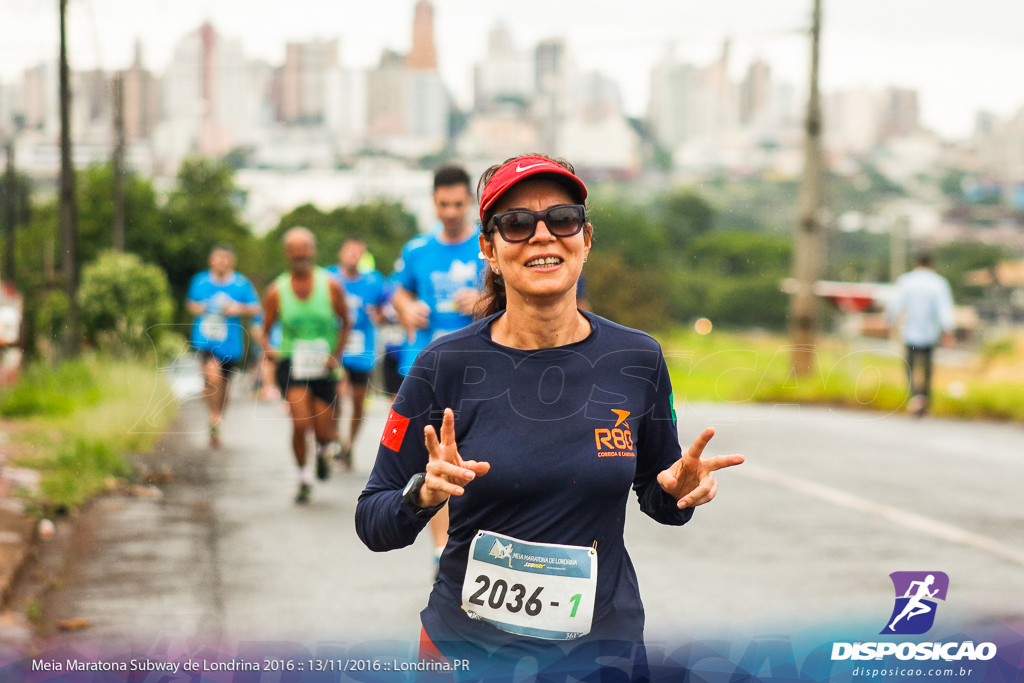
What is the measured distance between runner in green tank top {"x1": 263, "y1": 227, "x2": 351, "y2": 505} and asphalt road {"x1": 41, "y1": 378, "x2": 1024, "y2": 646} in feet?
1.39

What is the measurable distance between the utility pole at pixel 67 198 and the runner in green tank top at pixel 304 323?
51.4 inches

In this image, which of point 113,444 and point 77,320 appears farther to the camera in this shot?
point 77,320

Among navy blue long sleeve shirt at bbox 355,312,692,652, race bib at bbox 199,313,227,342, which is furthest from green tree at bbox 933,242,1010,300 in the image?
navy blue long sleeve shirt at bbox 355,312,692,652

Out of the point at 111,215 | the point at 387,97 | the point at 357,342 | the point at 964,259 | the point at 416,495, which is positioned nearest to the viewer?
the point at 416,495

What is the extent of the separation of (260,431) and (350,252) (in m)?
2.75

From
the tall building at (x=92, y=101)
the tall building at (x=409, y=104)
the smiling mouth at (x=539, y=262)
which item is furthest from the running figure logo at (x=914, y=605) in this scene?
the tall building at (x=92, y=101)

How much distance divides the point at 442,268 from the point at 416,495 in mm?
3535

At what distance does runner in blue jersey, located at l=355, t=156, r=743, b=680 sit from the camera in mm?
2410

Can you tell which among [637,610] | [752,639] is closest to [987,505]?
[752,639]

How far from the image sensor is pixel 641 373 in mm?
2557

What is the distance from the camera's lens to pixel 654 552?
660 cm

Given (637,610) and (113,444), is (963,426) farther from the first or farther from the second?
→ (637,610)

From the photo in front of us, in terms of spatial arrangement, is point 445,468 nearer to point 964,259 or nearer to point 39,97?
point 39,97

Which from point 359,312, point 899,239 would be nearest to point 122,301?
point 359,312
